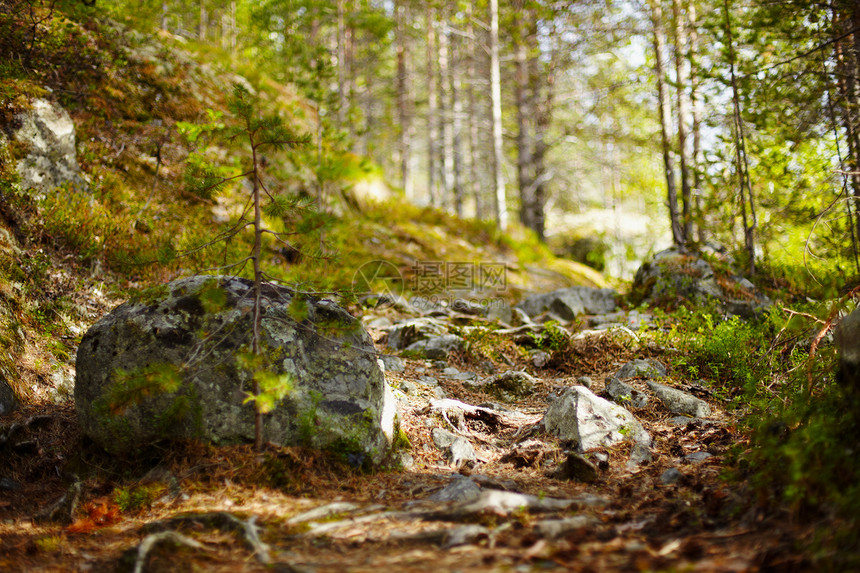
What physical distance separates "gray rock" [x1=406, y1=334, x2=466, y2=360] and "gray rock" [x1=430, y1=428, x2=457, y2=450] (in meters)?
1.89

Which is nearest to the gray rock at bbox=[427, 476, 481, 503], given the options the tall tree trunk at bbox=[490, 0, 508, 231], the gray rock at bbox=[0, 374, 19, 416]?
the gray rock at bbox=[0, 374, 19, 416]

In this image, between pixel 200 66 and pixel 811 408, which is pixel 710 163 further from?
pixel 200 66

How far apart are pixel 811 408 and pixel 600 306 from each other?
5.15m

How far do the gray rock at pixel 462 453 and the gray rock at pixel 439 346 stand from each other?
2.06 metres

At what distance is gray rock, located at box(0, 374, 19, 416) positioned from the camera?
3463 mm

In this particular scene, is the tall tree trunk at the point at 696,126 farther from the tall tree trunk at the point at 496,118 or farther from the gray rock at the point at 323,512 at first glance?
the gray rock at the point at 323,512

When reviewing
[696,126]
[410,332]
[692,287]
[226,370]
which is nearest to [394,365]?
[410,332]

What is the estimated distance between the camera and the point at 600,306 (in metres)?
8.06

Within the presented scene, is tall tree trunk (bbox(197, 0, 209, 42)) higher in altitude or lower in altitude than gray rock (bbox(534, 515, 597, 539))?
higher

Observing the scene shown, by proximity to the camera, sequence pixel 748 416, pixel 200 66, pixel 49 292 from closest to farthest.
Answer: pixel 748 416 < pixel 49 292 < pixel 200 66

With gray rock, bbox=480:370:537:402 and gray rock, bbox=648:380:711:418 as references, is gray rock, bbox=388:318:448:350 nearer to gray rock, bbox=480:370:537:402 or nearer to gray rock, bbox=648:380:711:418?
gray rock, bbox=480:370:537:402

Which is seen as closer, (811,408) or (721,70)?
(811,408)

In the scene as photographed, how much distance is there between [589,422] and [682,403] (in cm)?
116

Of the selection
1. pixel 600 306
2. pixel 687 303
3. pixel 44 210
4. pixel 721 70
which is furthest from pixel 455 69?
pixel 44 210
